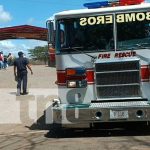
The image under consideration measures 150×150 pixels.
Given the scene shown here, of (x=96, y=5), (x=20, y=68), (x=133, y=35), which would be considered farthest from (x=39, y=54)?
(x=133, y=35)

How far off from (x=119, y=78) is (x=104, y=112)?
0.83m

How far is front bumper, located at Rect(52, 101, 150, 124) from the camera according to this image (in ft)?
34.8

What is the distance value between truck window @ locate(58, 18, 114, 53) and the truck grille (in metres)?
0.43

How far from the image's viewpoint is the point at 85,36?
11266 mm

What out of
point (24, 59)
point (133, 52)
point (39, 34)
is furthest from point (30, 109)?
point (39, 34)

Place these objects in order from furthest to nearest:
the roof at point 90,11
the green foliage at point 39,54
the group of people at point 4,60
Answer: the green foliage at point 39,54
the group of people at point 4,60
the roof at point 90,11

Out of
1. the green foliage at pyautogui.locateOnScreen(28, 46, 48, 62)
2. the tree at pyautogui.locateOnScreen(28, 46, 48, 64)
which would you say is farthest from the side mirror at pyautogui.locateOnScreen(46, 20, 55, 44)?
the green foliage at pyautogui.locateOnScreen(28, 46, 48, 62)

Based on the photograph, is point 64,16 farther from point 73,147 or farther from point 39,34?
point 39,34

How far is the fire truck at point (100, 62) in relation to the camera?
10.9m

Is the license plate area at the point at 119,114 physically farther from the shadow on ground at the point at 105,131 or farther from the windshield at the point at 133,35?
the windshield at the point at 133,35

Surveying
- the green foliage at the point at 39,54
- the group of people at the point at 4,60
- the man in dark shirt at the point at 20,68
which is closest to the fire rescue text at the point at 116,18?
the man in dark shirt at the point at 20,68

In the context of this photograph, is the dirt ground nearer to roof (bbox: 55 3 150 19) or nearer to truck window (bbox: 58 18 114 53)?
truck window (bbox: 58 18 114 53)

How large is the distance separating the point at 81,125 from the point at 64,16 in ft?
7.83

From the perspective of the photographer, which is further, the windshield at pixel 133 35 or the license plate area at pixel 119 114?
the windshield at pixel 133 35
